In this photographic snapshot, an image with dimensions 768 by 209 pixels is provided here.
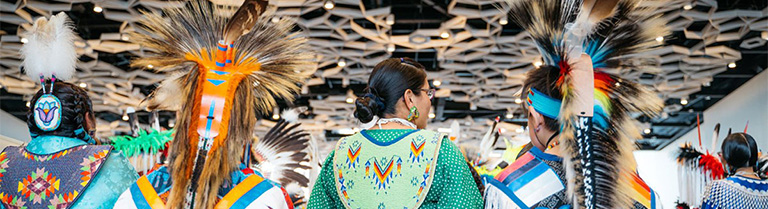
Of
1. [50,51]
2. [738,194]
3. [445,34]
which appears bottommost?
[738,194]

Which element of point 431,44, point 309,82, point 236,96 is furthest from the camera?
point 309,82

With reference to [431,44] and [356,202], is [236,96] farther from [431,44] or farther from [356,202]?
[431,44]

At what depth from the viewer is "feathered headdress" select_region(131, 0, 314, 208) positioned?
82.3 inches

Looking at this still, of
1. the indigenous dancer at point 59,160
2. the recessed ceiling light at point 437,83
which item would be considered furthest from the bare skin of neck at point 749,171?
the recessed ceiling light at point 437,83

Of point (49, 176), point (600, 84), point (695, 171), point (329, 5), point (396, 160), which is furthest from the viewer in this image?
point (329, 5)

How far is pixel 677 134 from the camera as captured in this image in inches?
602

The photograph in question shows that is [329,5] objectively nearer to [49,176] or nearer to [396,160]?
[49,176]

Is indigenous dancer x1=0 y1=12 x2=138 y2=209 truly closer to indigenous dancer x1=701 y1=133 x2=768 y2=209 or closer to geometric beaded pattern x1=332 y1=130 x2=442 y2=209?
geometric beaded pattern x1=332 y1=130 x2=442 y2=209

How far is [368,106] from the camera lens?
2.10 meters

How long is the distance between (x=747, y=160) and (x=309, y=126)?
397 inches

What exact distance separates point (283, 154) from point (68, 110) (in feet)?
4.93

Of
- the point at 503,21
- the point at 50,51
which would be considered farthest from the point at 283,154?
the point at 503,21

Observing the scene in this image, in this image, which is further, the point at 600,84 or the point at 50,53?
the point at 50,53

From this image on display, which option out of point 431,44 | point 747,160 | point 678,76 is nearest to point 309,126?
point 431,44
